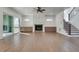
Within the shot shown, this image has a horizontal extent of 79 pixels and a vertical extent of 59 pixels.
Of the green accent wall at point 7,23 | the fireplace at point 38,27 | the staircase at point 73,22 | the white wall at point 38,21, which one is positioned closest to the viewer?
the green accent wall at point 7,23

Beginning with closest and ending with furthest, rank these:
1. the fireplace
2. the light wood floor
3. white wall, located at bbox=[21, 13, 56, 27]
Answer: the light wood floor, white wall, located at bbox=[21, 13, 56, 27], the fireplace

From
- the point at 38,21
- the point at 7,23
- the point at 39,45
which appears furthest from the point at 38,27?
the point at 39,45

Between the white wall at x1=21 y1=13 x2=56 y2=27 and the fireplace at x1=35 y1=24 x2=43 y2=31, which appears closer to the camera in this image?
the white wall at x1=21 y1=13 x2=56 y2=27

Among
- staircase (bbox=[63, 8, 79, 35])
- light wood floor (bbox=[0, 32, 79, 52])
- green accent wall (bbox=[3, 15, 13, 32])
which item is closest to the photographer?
light wood floor (bbox=[0, 32, 79, 52])

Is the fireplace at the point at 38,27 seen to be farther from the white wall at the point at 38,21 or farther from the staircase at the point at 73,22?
the staircase at the point at 73,22

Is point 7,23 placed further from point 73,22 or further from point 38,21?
point 38,21

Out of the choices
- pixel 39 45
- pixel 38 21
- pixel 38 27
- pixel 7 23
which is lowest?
pixel 39 45

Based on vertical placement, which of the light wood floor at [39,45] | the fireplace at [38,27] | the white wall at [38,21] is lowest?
the light wood floor at [39,45]

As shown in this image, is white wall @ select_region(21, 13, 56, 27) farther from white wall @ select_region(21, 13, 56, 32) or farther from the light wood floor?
the light wood floor

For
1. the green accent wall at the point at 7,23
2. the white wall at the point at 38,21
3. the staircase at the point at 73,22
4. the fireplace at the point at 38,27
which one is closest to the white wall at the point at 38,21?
the white wall at the point at 38,21

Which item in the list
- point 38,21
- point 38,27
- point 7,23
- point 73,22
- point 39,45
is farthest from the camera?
point 38,27

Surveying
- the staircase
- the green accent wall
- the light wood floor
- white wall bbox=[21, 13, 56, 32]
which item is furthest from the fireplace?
the light wood floor
